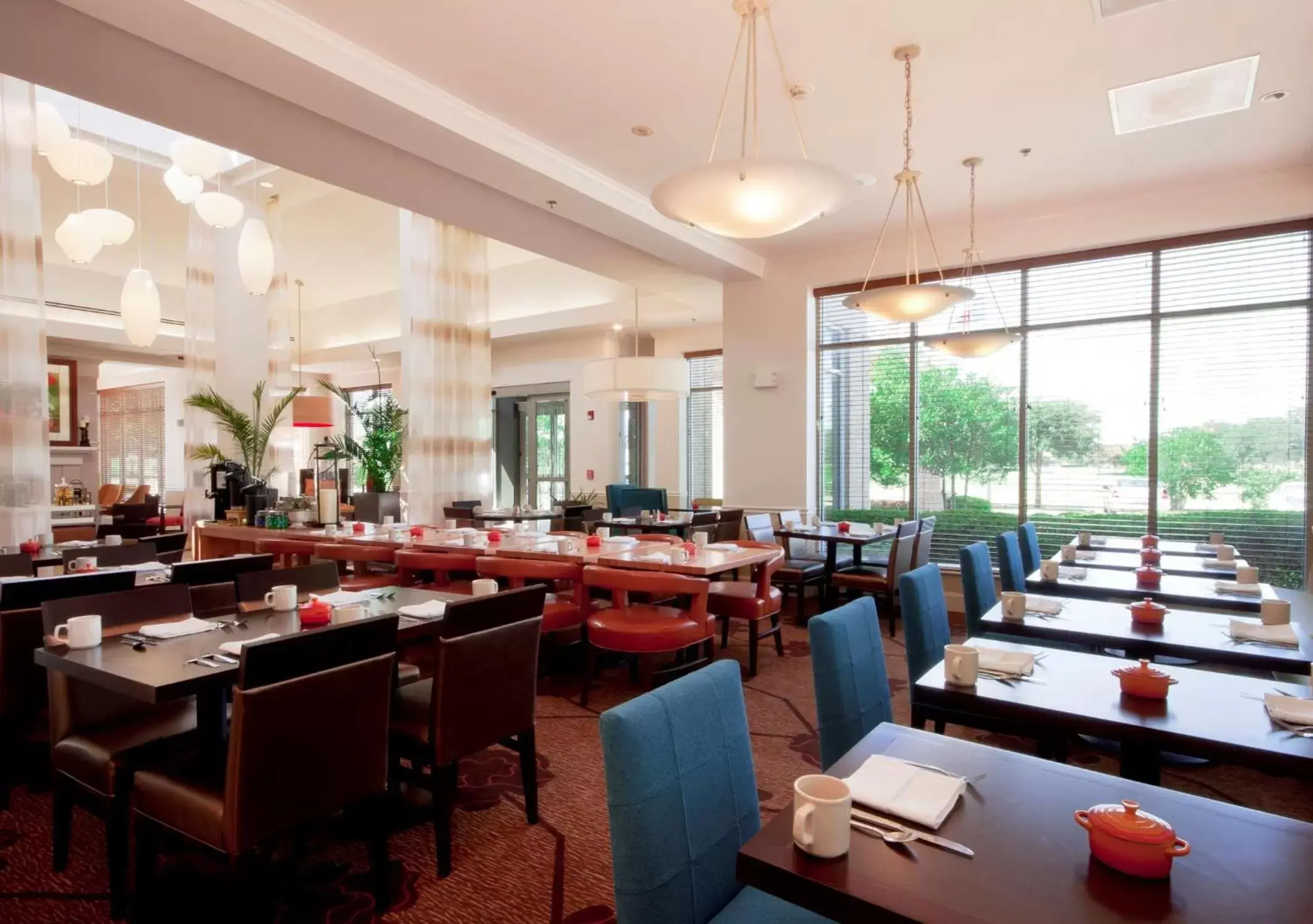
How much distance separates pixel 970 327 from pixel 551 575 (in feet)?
15.5

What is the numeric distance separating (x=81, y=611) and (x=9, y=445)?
3.39m

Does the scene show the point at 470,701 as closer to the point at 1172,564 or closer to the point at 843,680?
the point at 843,680

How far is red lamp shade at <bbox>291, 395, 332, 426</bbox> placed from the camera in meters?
8.07

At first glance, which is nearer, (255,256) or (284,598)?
(284,598)

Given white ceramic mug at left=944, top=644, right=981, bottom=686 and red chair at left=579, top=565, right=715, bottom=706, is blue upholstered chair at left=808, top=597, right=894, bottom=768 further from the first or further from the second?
red chair at left=579, top=565, right=715, bottom=706

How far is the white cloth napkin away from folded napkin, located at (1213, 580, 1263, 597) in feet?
6.13

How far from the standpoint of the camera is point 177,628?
2.53 meters

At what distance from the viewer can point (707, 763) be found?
1408 millimetres

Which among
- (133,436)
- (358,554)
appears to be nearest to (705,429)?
(358,554)

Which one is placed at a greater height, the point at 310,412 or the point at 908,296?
the point at 908,296

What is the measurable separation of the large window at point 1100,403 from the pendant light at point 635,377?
1.72 m

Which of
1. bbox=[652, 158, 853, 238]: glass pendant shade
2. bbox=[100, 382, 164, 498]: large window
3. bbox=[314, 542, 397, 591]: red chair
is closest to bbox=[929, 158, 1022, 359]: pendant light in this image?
bbox=[652, 158, 853, 238]: glass pendant shade

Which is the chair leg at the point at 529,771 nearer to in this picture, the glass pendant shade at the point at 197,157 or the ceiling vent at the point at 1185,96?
the ceiling vent at the point at 1185,96

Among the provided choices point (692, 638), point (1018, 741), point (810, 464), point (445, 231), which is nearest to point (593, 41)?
point (692, 638)
